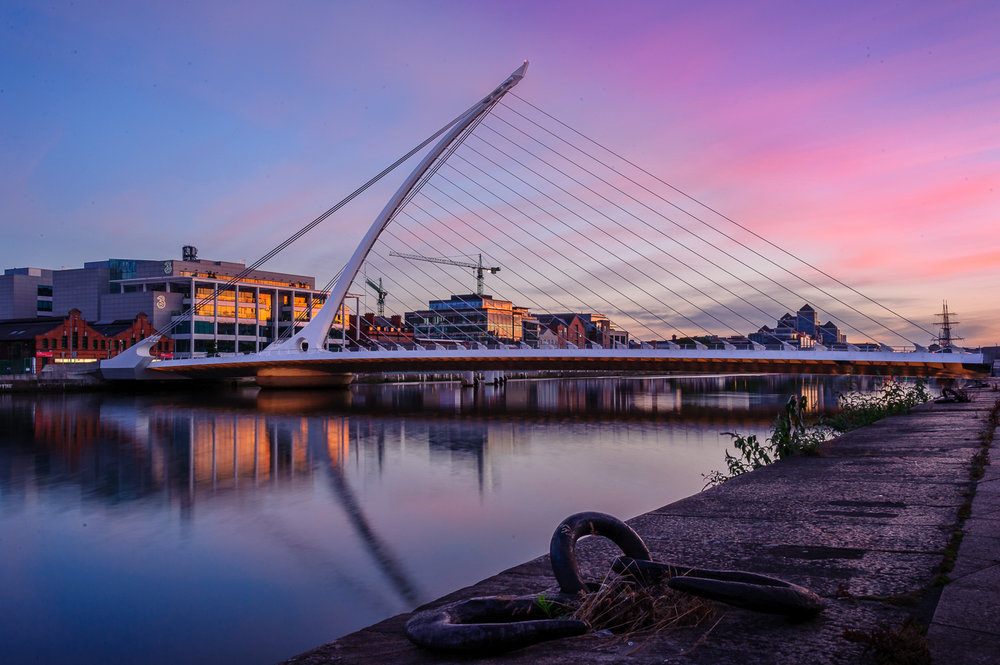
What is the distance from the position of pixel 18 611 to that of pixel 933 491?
9.68 meters

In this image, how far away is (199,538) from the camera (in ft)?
34.4

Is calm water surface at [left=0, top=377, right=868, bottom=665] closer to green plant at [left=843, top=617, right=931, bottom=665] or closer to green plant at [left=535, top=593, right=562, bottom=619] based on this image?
green plant at [left=535, top=593, right=562, bottom=619]

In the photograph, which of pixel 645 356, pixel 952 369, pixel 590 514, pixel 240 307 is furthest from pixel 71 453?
pixel 240 307

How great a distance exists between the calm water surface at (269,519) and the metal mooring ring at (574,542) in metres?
3.09

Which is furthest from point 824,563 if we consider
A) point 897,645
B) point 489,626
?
point 489,626

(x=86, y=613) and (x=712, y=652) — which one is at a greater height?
(x=712, y=652)

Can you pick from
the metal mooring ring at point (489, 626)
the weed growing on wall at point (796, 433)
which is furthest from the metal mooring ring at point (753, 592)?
the weed growing on wall at point (796, 433)

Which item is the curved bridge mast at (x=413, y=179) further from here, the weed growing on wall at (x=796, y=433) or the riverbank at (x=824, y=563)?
the riverbank at (x=824, y=563)

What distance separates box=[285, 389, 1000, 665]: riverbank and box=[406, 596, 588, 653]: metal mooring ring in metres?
0.08

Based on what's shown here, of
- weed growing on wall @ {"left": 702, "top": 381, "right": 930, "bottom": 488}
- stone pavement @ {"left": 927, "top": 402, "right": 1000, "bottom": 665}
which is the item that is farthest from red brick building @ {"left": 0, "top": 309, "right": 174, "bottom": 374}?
stone pavement @ {"left": 927, "top": 402, "right": 1000, "bottom": 665}

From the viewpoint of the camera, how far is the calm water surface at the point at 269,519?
6.84 m

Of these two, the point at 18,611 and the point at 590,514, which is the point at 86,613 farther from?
the point at 590,514

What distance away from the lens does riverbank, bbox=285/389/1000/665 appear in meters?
3.58

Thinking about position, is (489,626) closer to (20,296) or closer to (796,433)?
(796,433)
